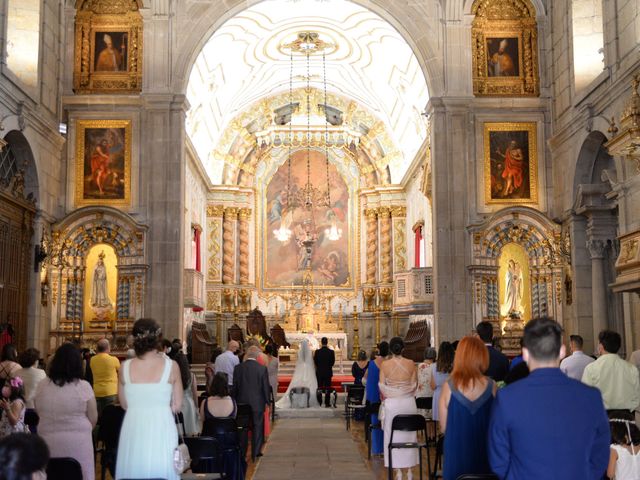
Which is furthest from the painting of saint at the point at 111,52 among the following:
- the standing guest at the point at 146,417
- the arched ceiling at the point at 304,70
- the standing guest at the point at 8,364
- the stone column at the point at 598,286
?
the standing guest at the point at 146,417

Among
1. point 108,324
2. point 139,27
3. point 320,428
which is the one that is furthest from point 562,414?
point 139,27

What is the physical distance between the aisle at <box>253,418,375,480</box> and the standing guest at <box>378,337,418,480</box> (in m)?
0.96

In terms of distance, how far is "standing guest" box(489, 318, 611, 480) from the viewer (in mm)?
3812

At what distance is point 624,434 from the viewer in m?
5.84

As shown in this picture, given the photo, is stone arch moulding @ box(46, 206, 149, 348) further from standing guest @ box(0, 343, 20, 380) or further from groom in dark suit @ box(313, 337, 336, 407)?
standing guest @ box(0, 343, 20, 380)

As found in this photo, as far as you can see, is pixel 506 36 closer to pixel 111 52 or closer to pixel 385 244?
pixel 111 52

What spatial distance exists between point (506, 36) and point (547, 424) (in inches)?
639

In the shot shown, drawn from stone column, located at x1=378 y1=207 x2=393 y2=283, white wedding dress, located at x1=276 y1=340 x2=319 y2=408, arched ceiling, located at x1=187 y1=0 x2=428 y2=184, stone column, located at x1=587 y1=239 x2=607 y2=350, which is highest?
arched ceiling, located at x1=187 y1=0 x2=428 y2=184

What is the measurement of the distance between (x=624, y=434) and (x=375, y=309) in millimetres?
24512

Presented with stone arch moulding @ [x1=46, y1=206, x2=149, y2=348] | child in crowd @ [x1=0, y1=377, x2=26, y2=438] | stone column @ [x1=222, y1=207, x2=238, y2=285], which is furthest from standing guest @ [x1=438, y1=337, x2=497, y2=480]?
stone column @ [x1=222, y1=207, x2=238, y2=285]

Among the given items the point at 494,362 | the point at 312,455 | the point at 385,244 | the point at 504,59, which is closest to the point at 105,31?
the point at 504,59

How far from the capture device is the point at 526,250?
18094 mm

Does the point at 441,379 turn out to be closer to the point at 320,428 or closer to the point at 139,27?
the point at 320,428

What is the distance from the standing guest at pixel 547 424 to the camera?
381cm
